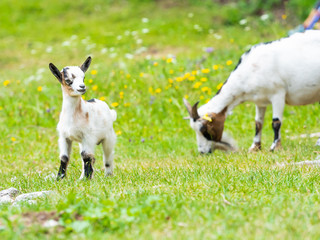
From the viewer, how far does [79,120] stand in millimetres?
4863

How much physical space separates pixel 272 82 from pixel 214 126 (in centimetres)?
98

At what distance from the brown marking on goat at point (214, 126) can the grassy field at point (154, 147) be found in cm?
41

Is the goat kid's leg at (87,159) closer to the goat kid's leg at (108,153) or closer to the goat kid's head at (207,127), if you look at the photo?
the goat kid's leg at (108,153)

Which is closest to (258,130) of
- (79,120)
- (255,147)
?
(255,147)

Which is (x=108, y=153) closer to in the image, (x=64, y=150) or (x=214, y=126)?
(x=64, y=150)

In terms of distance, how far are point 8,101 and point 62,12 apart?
1065 centimetres

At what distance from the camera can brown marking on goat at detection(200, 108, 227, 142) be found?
6.90m

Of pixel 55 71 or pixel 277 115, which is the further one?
pixel 277 115

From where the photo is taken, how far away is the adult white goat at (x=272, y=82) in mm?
6547

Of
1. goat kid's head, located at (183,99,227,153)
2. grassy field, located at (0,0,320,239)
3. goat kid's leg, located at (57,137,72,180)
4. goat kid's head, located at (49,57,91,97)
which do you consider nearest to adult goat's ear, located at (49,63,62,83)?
goat kid's head, located at (49,57,91,97)

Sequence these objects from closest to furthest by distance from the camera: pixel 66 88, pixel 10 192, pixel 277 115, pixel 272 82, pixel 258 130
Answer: pixel 10 192, pixel 66 88, pixel 272 82, pixel 277 115, pixel 258 130

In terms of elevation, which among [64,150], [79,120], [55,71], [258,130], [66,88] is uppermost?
[55,71]

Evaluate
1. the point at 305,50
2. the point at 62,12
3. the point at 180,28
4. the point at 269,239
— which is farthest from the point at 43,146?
the point at 62,12

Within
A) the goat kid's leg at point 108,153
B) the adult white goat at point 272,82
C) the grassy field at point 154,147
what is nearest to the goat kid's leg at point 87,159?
the grassy field at point 154,147
